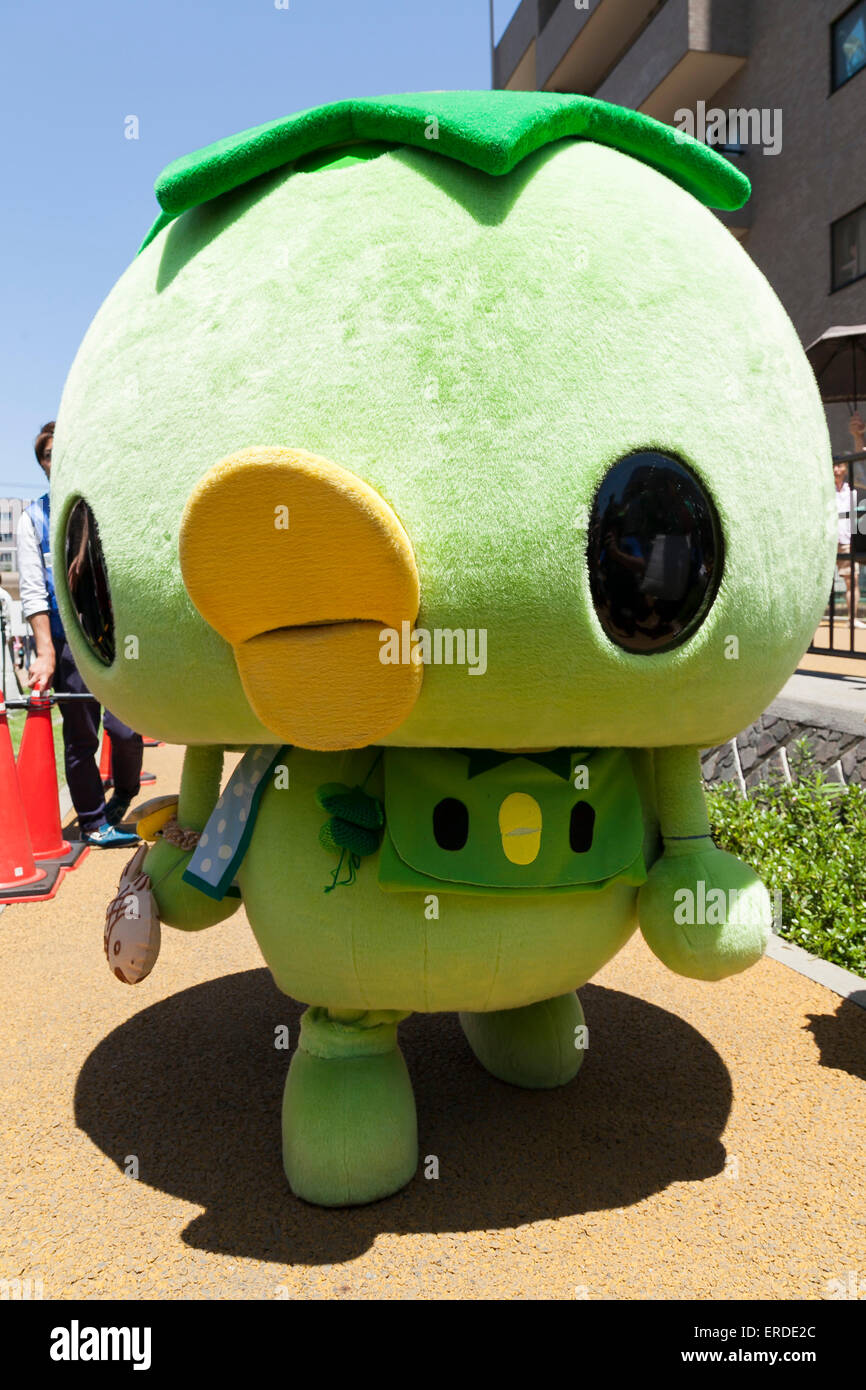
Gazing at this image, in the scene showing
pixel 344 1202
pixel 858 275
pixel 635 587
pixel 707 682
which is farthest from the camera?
pixel 858 275

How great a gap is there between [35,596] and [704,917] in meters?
4.98

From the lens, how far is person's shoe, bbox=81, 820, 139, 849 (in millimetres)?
6812

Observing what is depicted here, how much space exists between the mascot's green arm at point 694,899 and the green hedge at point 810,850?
2052mm

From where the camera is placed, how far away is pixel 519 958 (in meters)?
2.59

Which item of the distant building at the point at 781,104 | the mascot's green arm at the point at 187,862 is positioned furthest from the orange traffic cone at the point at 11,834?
the distant building at the point at 781,104

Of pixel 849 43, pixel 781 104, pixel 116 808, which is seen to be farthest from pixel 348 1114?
pixel 781 104

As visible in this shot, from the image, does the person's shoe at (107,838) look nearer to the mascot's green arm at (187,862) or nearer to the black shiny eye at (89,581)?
the mascot's green arm at (187,862)

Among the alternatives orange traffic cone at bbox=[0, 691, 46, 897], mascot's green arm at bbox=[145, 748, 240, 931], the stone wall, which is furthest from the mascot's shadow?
the stone wall

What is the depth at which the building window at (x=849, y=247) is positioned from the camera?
16.0m

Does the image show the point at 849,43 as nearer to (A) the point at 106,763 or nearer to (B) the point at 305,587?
(A) the point at 106,763

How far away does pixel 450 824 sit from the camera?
2.53 metres

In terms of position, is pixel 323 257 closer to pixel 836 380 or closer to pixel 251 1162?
pixel 251 1162
